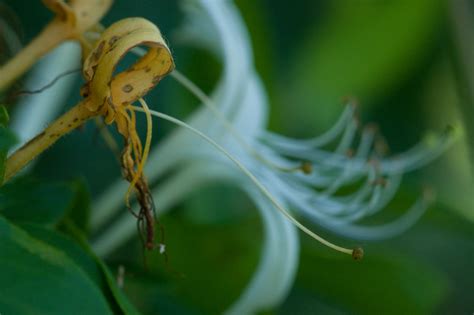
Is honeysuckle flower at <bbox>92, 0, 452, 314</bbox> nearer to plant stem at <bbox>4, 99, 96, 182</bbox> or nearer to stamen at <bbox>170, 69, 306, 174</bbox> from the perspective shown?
stamen at <bbox>170, 69, 306, 174</bbox>

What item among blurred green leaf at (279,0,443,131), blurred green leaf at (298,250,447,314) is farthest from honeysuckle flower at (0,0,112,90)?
blurred green leaf at (279,0,443,131)

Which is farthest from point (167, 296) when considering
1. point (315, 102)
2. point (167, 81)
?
point (315, 102)

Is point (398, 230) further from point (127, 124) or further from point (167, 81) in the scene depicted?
point (127, 124)

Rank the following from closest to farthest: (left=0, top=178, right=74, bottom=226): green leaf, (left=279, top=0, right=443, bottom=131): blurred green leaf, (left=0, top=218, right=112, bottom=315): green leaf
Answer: (left=0, top=218, right=112, bottom=315): green leaf, (left=0, top=178, right=74, bottom=226): green leaf, (left=279, top=0, right=443, bottom=131): blurred green leaf

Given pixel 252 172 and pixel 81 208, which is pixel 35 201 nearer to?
pixel 81 208

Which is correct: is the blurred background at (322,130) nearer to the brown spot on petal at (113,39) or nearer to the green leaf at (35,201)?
the green leaf at (35,201)
